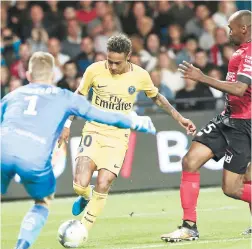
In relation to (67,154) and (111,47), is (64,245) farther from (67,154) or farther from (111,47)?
(67,154)

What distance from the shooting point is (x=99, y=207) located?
30.7 feet

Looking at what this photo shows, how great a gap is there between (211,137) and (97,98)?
1.31 meters

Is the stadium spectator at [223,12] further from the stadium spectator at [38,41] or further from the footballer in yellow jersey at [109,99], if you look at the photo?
the footballer in yellow jersey at [109,99]

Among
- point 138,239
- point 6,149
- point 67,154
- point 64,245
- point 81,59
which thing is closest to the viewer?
point 6,149

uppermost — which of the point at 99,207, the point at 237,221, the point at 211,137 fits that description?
the point at 211,137

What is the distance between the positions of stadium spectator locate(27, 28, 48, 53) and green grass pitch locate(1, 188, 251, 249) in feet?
10.8

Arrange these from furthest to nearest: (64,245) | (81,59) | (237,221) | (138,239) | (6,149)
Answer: (81,59) → (237,221) → (138,239) → (64,245) → (6,149)

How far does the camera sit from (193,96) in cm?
1577

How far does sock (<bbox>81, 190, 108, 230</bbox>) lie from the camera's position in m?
9.30

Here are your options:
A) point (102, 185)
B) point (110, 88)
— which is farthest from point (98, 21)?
point (102, 185)

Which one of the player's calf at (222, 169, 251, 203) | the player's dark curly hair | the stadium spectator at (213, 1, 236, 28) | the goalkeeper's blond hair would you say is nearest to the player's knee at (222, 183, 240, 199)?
the player's calf at (222, 169, 251, 203)

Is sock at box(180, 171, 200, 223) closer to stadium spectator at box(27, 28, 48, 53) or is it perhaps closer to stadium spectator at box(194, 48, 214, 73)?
stadium spectator at box(194, 48, 214, 73)

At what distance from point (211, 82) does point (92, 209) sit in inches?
70.5

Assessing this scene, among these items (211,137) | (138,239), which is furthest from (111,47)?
(138,239)
